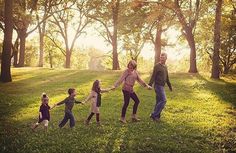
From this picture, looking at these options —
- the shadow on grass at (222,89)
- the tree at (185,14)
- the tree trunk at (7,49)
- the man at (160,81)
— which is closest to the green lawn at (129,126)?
the shadow on grass at (222,89)

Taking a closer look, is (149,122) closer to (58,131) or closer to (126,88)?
(126,88)

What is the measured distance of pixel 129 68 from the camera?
15797 millimetres

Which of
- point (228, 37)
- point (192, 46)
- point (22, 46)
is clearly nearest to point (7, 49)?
point (192, 46)

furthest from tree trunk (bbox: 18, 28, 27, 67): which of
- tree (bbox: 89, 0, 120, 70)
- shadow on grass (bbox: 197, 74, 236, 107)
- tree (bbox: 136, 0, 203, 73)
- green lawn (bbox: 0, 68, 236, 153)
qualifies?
shadow on grass (bbox: 197, 74, 236, 107)

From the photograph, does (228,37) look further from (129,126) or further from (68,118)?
(68,118)

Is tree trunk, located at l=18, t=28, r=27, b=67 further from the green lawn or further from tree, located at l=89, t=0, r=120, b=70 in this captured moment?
the green lawn

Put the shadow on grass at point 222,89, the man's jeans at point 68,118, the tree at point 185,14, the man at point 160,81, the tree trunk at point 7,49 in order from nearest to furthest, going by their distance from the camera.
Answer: the man's jeans at point 68,118 → the man at point 160,81 → the shadow on grass at point 222,89 → the tree trunk at point 7,49 → the tree at point 185,14

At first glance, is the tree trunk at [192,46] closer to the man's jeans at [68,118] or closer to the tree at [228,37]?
the tree at [228,37]

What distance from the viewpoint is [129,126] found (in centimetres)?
1540

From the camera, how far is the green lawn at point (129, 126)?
1249 cm

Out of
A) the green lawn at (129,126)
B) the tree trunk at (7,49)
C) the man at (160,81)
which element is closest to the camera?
the green lawn at (129,126)

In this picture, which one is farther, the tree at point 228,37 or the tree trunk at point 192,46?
the tree at point 228,37

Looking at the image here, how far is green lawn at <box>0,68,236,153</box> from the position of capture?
12.5 metres

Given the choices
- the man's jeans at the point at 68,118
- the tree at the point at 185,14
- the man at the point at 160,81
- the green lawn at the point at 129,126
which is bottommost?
the green lawn at the point at 129,126
